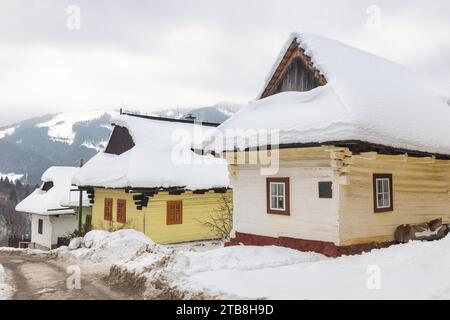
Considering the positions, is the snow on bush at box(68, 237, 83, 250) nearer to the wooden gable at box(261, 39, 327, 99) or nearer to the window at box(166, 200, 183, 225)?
the window at box(166, 200, 183, 225)

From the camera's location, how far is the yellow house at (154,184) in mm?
16312

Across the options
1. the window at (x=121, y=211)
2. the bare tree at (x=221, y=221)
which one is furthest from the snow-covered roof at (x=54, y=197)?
the bare tree at (x=221, y=221)

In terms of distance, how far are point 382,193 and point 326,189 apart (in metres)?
1.98

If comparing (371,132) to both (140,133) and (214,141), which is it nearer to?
(214,141)

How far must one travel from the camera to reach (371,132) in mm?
8781

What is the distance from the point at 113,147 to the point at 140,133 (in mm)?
2057

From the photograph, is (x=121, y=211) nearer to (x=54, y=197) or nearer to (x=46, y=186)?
(x=54, y=197)

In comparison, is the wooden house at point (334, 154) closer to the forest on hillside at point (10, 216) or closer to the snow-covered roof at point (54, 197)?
the snow-covered roof at point (54, 197)

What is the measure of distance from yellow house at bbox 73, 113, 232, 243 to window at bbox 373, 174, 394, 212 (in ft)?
28.1

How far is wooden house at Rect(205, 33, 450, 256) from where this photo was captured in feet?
30.1

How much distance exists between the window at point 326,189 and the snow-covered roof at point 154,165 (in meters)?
8.17

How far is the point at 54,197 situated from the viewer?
28047mm
